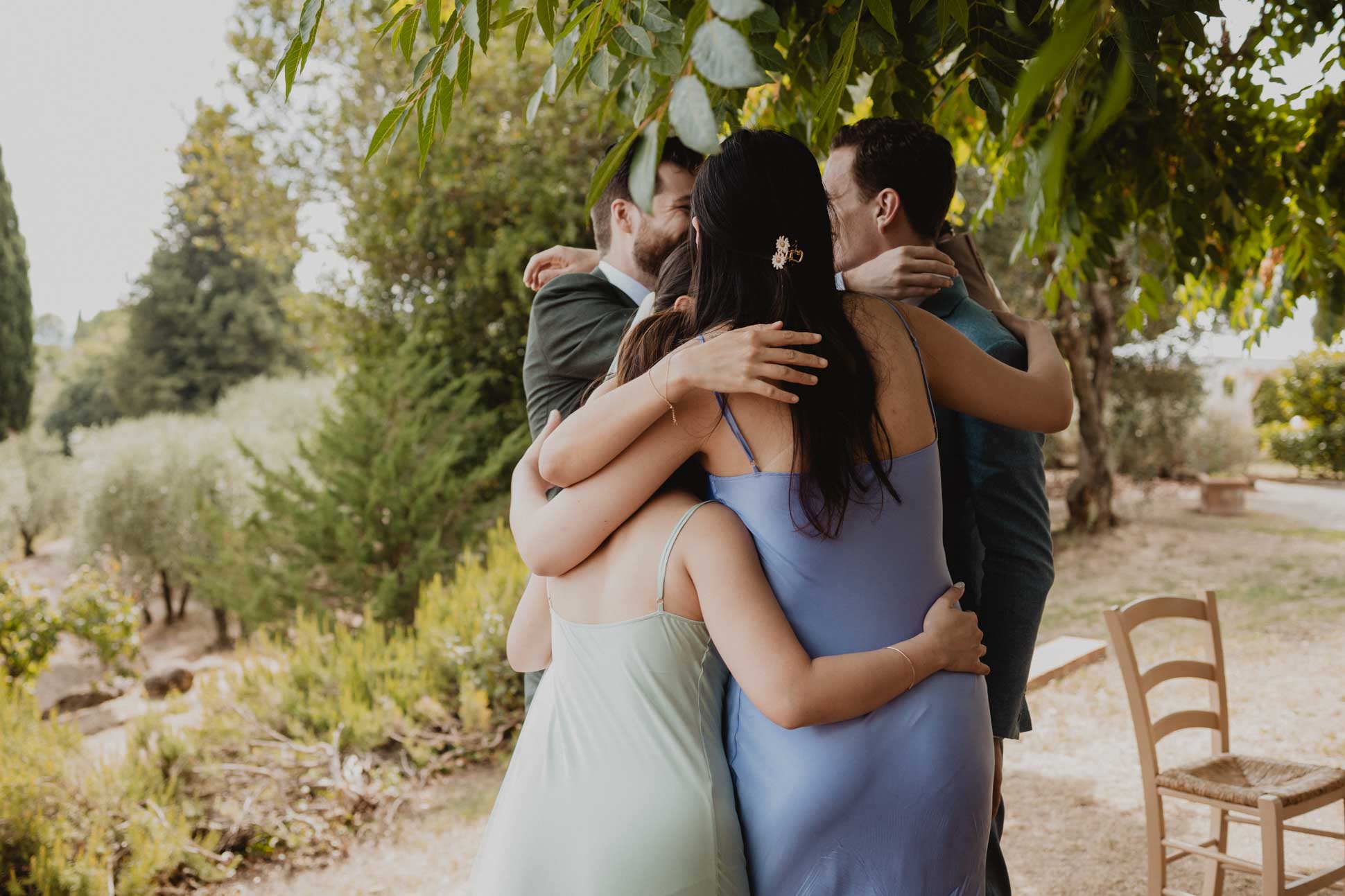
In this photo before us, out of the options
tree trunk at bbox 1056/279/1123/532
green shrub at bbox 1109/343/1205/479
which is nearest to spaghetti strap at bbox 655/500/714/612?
tree trunk at bbox 1056/279/1123/532

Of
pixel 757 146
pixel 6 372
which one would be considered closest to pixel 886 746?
pixel 757 146

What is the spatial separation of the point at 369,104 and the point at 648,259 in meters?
12.1

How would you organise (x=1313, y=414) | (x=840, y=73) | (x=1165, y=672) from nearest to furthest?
(x=840, y=73) < (x=1165, y=672) < (x=1313, y=414)

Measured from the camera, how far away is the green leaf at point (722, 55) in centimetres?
110

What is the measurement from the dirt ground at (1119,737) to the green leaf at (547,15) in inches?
153

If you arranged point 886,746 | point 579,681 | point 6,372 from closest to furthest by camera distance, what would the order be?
point 886,746 < point 579,681 < point 6,372

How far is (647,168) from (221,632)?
1223 centimetres

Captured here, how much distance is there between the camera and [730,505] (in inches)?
65.7

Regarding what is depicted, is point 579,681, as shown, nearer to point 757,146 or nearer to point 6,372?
point 757,146

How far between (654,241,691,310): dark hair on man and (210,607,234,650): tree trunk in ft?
37.7

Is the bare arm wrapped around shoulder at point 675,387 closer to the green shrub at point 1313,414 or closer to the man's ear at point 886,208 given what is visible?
the man's ear at point 886,208

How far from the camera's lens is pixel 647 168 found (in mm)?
1250

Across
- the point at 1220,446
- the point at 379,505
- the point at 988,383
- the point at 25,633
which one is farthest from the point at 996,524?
the point at 1220,446

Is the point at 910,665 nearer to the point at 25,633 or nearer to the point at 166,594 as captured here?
the point at 25,633
